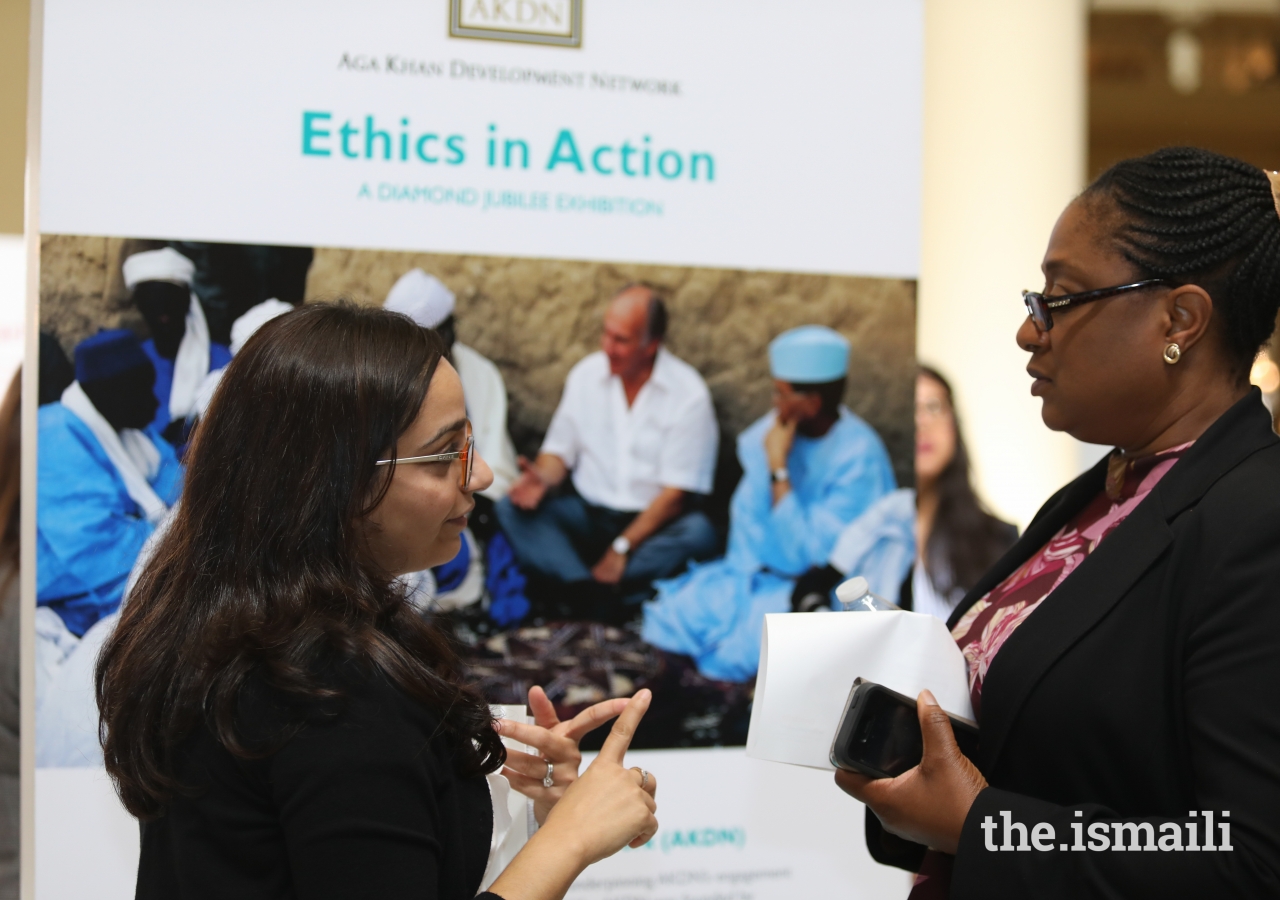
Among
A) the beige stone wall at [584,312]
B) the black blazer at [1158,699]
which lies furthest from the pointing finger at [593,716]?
the beige stone wall at [584,312]

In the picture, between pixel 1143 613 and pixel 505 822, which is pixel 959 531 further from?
pixel 505 822

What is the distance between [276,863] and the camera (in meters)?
1.09

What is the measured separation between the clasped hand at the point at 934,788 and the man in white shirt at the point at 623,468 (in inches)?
44.7

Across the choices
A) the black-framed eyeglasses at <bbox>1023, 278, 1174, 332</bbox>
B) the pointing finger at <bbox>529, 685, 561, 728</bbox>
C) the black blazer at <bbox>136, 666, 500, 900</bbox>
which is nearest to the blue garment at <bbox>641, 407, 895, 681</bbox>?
the pointing finger at <bbox>529, 685, 561, 728</bbox>

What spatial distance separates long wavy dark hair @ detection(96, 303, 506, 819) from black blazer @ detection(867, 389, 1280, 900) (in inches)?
26.1

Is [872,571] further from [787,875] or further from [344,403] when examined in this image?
[344,403]

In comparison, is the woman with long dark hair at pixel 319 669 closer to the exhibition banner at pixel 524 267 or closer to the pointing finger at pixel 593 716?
the pointing finger at pixel 593 716

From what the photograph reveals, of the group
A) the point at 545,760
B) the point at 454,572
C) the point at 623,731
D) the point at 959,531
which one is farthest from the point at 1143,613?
the point at 959,531

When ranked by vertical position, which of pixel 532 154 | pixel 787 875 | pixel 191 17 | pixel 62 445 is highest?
pixel 191 17

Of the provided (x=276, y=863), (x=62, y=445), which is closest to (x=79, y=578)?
(x=62, y=445)

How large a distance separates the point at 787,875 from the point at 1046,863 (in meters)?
1.31

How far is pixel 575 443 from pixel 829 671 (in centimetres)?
112

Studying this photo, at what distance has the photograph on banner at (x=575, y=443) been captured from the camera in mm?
2143

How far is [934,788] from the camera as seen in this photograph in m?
1.31
